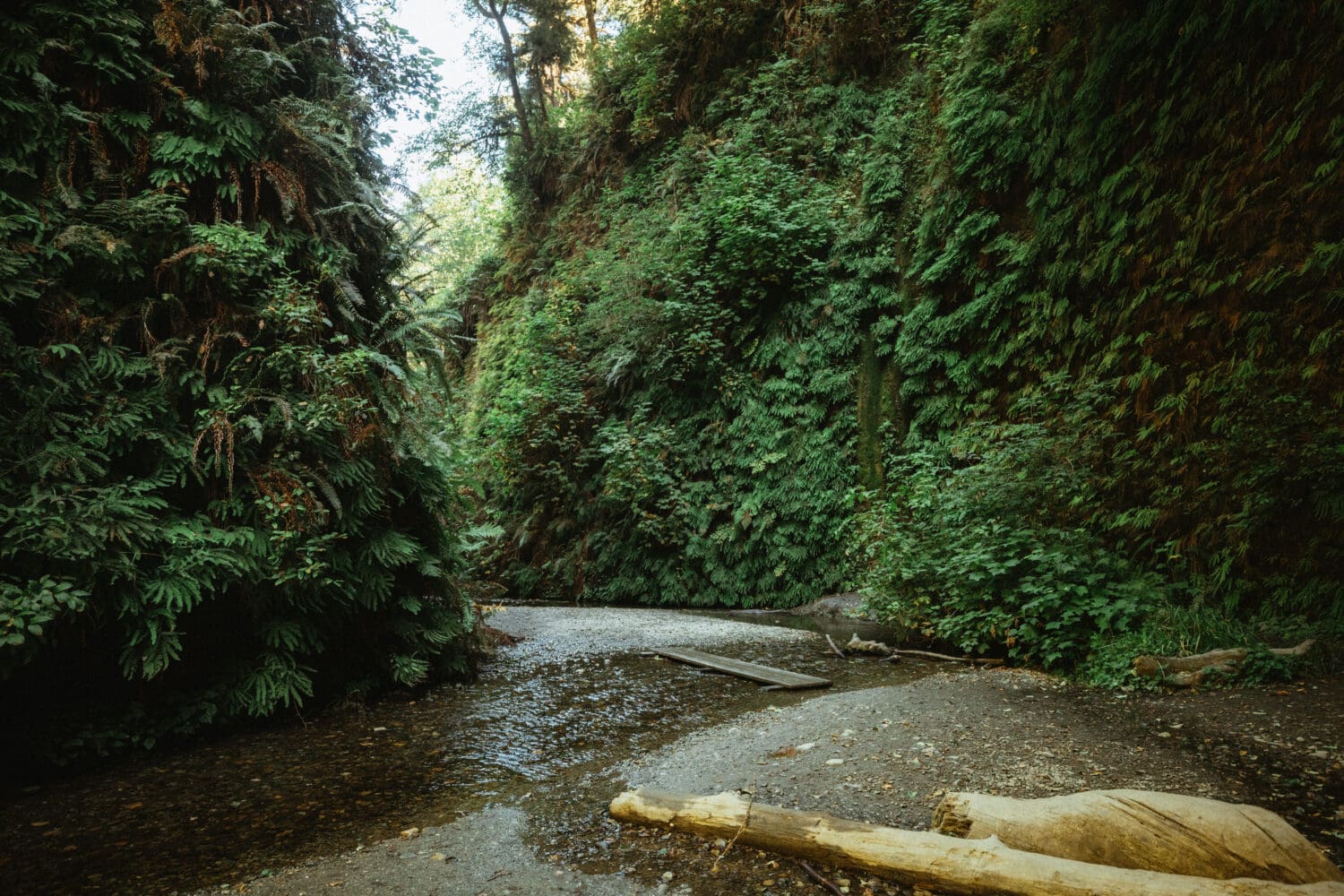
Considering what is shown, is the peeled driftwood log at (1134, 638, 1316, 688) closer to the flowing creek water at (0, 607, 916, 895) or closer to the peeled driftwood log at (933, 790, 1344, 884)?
the flowing creek water at (0, 607, 916, 895)

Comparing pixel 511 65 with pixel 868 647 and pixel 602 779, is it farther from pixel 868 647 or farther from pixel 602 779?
pixel 602 779

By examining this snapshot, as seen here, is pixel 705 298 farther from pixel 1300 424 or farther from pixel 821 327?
pixel 1300 424

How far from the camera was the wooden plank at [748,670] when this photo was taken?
634 cm

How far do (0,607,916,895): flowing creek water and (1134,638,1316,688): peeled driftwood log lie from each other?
2073mm

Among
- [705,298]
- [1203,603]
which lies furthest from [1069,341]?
[705,298]

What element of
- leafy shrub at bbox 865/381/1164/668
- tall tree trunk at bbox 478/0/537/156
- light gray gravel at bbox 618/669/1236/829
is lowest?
light gray gravel at bbox 618/669/1236/829

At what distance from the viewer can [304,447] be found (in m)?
5.61

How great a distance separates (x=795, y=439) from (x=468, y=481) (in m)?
6.30

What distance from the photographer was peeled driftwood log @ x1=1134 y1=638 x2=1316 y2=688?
490 cm

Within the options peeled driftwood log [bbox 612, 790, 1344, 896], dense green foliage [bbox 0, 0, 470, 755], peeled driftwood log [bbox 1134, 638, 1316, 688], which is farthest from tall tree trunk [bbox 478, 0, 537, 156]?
peeled driftwood log [bbox 612, 790, 1344, 896]

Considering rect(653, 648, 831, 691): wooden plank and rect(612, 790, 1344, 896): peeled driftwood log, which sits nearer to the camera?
rect(612, 790, 1344, 896): peeled driftwood log

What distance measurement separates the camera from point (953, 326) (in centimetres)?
989

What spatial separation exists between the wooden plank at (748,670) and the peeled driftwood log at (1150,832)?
3417mm

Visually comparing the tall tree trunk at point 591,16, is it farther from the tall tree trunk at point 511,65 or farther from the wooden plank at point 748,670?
the wooden plank at point 748,670
